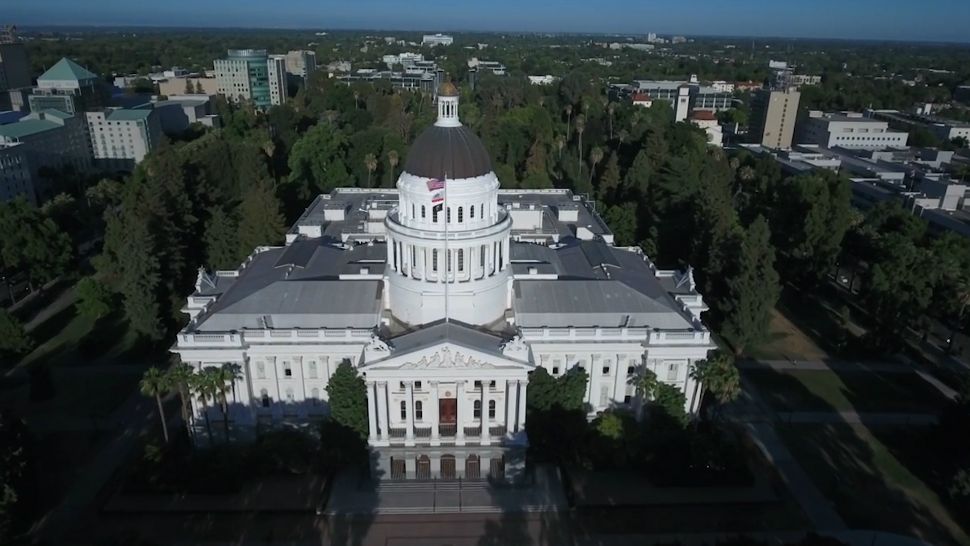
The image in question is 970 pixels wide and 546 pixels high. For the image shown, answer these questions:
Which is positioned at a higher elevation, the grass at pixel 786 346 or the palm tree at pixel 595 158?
the palm tree at pixel 595 158

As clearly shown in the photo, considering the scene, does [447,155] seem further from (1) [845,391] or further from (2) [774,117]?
(2) [774,117]

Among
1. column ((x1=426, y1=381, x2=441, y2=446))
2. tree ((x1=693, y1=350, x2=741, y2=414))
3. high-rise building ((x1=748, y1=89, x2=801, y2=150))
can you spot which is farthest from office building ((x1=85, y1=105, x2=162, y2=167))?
high-rise building ((x1=748, y1=89, x2=801, y2=150))

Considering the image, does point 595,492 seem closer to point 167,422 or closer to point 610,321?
point 610,321

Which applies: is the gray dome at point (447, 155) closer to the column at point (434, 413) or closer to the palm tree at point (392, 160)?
the column at point (434, 413)

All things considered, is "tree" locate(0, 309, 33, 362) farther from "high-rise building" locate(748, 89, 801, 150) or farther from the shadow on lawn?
"high-rise building" locate(748, 89, 801, 150)

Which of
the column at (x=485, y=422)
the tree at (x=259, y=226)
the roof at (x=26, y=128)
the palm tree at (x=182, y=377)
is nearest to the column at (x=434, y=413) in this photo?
the column at (x=485, y=422)

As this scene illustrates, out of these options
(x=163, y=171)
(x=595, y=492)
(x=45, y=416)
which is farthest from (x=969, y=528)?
(x=163, y=171)
